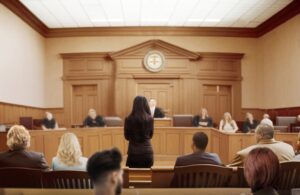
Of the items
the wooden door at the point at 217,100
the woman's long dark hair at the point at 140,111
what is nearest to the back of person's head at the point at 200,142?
the woman's long dark hair at the point at 140,111

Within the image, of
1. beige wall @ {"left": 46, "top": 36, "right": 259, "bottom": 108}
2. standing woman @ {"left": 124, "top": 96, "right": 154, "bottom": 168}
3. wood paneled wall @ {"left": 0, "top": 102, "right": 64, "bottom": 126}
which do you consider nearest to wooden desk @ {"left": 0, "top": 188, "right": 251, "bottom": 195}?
standing woman @ {"left": 124, "top": 96, "right": 154, "bottom": 168}

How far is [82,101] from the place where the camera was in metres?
12.7

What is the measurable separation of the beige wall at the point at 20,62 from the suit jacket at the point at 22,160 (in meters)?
5.81

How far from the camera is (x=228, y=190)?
2809 millimetres

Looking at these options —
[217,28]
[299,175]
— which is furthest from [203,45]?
[299,175]

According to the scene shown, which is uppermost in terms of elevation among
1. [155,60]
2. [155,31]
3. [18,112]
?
[155,31]

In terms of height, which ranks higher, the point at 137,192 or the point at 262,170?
the point at 262,170

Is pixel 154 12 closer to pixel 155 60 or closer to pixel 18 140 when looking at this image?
pixel 155 60

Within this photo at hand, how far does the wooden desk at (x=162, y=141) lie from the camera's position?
24.0 ft

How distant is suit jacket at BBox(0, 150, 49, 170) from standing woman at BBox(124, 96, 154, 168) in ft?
4.30

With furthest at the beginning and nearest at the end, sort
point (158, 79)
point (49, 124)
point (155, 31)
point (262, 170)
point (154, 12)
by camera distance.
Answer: point (155, 31) → point (158, 79) → point (154, 12) → point (49, 124) → point (262, 170)

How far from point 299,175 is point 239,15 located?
8668 millimetres

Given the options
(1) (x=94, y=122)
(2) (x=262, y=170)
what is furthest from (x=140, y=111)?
(1) (x=94, y=122)

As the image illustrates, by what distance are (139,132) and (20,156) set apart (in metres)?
1.53
